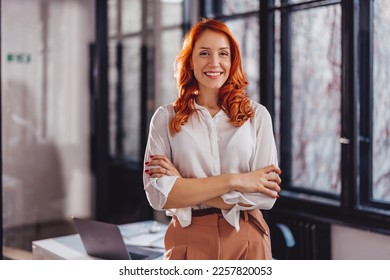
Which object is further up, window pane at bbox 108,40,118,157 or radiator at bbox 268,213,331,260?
window pane at bbox 108,40,118,157

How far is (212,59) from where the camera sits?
1435 millimetres

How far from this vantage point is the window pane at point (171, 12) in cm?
426

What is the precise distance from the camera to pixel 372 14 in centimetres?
277

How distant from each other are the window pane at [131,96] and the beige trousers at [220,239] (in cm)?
308

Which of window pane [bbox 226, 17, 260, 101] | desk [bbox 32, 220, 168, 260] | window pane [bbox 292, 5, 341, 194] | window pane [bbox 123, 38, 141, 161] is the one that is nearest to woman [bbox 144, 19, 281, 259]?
desk [bbox 32, 220, 168, 260]

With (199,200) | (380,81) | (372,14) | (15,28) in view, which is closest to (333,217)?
(380,81)

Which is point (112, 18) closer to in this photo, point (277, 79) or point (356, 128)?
point (277, 79)

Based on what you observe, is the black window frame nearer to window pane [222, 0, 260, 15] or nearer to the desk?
window pane [222, 0, 260, 15]

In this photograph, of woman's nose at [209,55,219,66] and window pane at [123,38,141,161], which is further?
window pane at [123,38,141,161]

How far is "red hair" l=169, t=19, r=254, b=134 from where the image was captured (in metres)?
1.45

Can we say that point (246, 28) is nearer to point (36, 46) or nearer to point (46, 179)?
point (36, 46)

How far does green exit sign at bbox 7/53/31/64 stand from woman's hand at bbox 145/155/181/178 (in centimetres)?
326

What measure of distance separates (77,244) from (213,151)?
3.04 feet

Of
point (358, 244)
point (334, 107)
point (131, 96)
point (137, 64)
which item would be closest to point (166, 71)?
point (137, 64)
